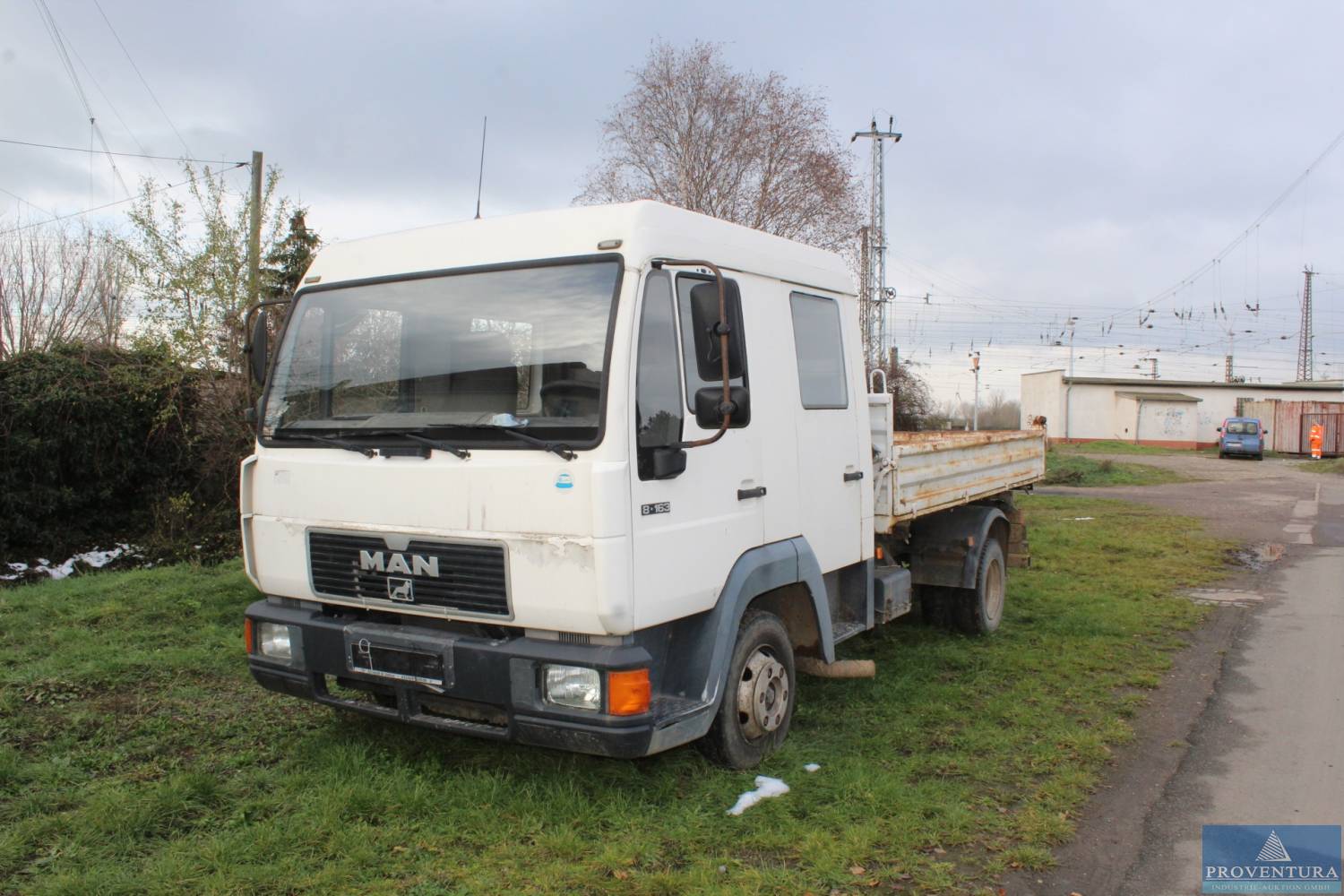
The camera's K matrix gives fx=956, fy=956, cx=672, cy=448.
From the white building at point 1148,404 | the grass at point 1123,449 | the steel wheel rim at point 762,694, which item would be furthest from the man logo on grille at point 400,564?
the white building at point 1148,404

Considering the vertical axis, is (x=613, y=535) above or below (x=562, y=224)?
below

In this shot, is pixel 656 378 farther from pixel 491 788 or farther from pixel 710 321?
pixel 491 788

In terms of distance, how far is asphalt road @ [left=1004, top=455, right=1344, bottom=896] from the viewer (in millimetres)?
3811

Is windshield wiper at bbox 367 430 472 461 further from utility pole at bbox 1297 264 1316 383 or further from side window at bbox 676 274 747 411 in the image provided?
utility pole at bbox 1297 264 1316 383

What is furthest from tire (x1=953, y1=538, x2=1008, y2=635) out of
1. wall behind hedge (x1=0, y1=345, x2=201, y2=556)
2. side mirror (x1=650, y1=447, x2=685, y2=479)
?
wall behind hedge (x1=0, y1=345, x2=201, y2=556)

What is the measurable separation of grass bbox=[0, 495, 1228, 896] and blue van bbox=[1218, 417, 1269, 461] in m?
36.9

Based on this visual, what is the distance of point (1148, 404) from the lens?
162ft

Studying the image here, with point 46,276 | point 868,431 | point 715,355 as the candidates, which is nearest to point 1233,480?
point 868,431

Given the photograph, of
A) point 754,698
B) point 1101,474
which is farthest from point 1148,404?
point 754,698

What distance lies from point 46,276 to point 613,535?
2461 centimetres

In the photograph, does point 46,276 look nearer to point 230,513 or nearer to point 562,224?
point 230,513

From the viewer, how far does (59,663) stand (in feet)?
19.2

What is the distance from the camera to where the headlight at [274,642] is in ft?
14.3

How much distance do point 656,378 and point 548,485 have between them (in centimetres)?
62
